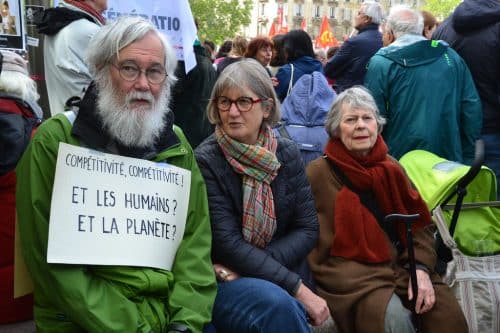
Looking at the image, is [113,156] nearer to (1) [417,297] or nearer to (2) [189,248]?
(2) [189,248]

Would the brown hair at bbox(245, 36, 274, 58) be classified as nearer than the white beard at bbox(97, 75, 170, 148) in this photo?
No

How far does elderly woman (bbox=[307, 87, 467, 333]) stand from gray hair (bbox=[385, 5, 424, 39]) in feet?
5.46

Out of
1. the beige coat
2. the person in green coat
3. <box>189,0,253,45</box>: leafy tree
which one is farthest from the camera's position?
<box>189,0,253,45</box>: leafy tree

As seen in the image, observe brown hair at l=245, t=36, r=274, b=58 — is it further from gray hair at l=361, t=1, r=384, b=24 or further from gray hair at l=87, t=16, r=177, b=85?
gray hair at l=87, t=16, r=177, b=85

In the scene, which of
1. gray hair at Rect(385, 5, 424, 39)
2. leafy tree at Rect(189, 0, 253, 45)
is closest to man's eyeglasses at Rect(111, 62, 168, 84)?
gray hair at Rect(385, 5, 424, 39)

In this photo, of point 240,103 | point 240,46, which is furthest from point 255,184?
point 240,46

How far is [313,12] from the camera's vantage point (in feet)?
264

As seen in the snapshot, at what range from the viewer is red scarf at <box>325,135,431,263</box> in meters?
3.40

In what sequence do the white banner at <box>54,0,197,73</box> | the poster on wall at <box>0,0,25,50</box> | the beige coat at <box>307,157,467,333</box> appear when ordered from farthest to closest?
the white banner at <box>54,0,197,73</box>, the poster on wall at <box>0,0,25,50</box>, the beige coat at <box>307,157,467,333</box>

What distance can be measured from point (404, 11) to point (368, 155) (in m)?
2.04

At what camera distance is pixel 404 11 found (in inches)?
201

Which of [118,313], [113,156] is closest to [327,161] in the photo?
[113,156]

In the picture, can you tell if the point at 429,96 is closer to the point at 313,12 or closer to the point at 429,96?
the point at 429,96

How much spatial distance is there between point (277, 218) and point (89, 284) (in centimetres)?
108
